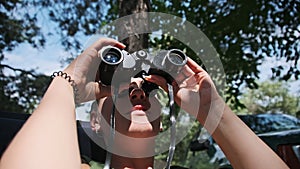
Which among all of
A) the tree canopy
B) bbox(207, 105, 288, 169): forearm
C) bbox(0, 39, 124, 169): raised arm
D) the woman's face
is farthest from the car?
bbox(0, 39, 124, 169): raised arm

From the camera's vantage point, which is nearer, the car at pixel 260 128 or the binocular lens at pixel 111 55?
the binocular lens at pixel 111 55

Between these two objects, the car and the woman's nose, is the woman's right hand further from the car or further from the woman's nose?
the car

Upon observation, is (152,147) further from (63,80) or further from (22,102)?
(22,102)

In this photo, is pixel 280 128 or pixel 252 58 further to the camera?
pixel 252 58

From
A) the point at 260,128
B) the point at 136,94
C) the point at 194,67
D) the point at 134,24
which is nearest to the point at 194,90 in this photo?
the point at 194,67

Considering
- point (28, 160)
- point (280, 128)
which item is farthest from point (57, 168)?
point (280, 128)

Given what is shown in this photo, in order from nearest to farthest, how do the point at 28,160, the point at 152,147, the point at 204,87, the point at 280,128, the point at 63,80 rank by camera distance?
the point at 28,160
the point at 63,80
the point at 204,87
the point at 152,147
the point at 280,128

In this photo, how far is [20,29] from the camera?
6.76 m

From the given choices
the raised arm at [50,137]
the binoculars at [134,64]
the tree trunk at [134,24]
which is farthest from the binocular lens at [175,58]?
the tree trunk at [134,24]

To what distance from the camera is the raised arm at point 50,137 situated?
779 millimetres

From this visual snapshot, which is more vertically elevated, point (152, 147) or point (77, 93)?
point (77, 93)

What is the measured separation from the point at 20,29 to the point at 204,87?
6.07m

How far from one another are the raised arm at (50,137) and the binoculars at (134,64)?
0.73ft

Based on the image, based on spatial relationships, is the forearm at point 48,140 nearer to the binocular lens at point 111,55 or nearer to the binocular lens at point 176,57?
the binocular lens at point 111,55
